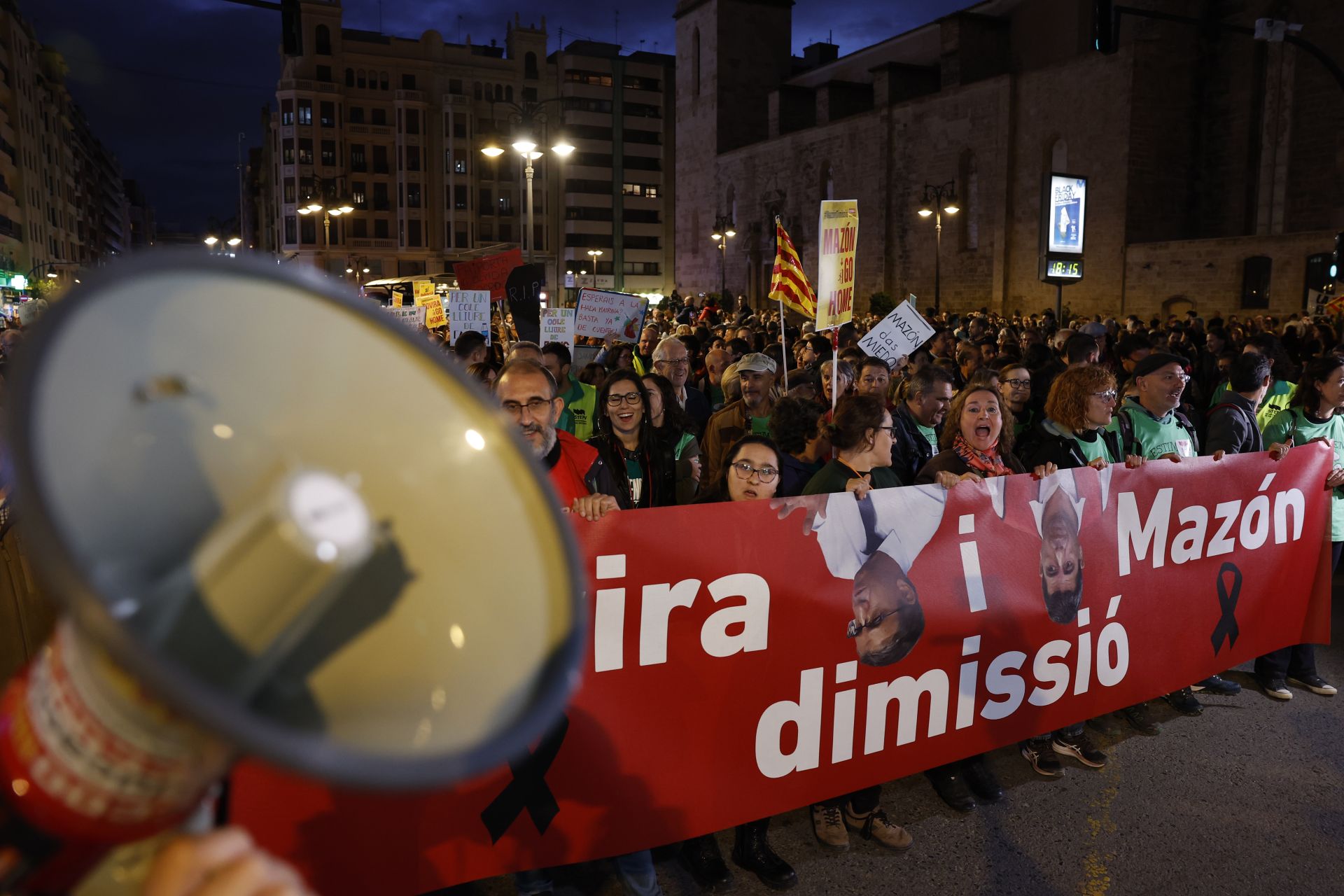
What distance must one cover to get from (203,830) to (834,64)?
60627 millimetres

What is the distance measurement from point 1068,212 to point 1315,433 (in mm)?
10684

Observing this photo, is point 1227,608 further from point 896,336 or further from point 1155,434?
point 896,336

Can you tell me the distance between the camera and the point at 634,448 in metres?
4.95

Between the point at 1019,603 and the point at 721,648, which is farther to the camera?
the point at 1019,603

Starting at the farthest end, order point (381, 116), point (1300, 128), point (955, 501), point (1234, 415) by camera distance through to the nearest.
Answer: point (381, 116), point (1300, 128), point (1234, 415), point (955, 501)

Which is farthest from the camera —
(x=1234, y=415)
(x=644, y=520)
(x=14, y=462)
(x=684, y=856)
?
(x=1234, y=415)

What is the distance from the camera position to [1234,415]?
530 cm

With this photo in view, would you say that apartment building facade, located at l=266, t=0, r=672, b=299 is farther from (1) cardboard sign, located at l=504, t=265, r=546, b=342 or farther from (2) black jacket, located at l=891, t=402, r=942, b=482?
(2) black jacket, located at l=891, t=402, r=942, b=482

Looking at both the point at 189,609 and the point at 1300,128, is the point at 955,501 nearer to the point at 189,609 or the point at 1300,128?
the point at 189,609

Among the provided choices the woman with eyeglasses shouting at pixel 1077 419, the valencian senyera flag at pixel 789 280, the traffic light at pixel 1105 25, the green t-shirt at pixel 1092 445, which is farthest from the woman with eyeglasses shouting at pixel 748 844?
the traffic light at pixel 1105 25

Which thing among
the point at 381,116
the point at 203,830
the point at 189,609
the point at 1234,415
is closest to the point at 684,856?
the point at 203,830

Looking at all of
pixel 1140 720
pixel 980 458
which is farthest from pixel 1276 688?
pixel 980 458

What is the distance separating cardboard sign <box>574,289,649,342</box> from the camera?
421 inches

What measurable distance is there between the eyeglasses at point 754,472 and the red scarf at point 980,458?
1.06 meters
